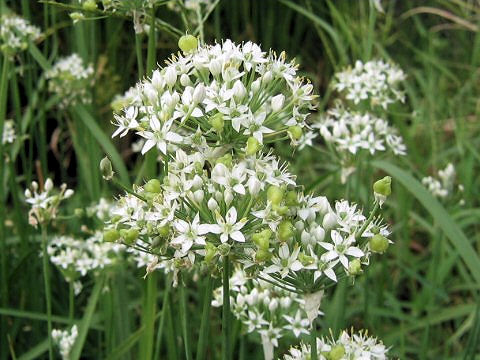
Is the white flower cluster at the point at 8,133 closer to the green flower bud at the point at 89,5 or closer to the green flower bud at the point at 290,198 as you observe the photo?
the green flower bud at the point at 89,5

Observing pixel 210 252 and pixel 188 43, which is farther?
pixel 188 43

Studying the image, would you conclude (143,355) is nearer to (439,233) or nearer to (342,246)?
(342,246)

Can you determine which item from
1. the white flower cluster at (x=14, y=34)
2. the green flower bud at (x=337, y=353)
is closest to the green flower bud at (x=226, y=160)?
the green flower bud at (x=337, y=353)

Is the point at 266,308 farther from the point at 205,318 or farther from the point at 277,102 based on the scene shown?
the point at 277,102

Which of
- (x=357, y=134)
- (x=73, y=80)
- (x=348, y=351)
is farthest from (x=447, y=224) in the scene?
(x=73, y=80)

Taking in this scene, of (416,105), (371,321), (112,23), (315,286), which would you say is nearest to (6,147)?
(112,23)

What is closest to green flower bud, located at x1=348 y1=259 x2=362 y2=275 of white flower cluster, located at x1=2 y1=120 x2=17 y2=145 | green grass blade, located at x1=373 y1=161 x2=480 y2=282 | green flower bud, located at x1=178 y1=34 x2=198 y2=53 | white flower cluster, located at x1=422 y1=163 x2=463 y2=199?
green flower bud, located at x1=178 y1=34 x2=198 y2=53
